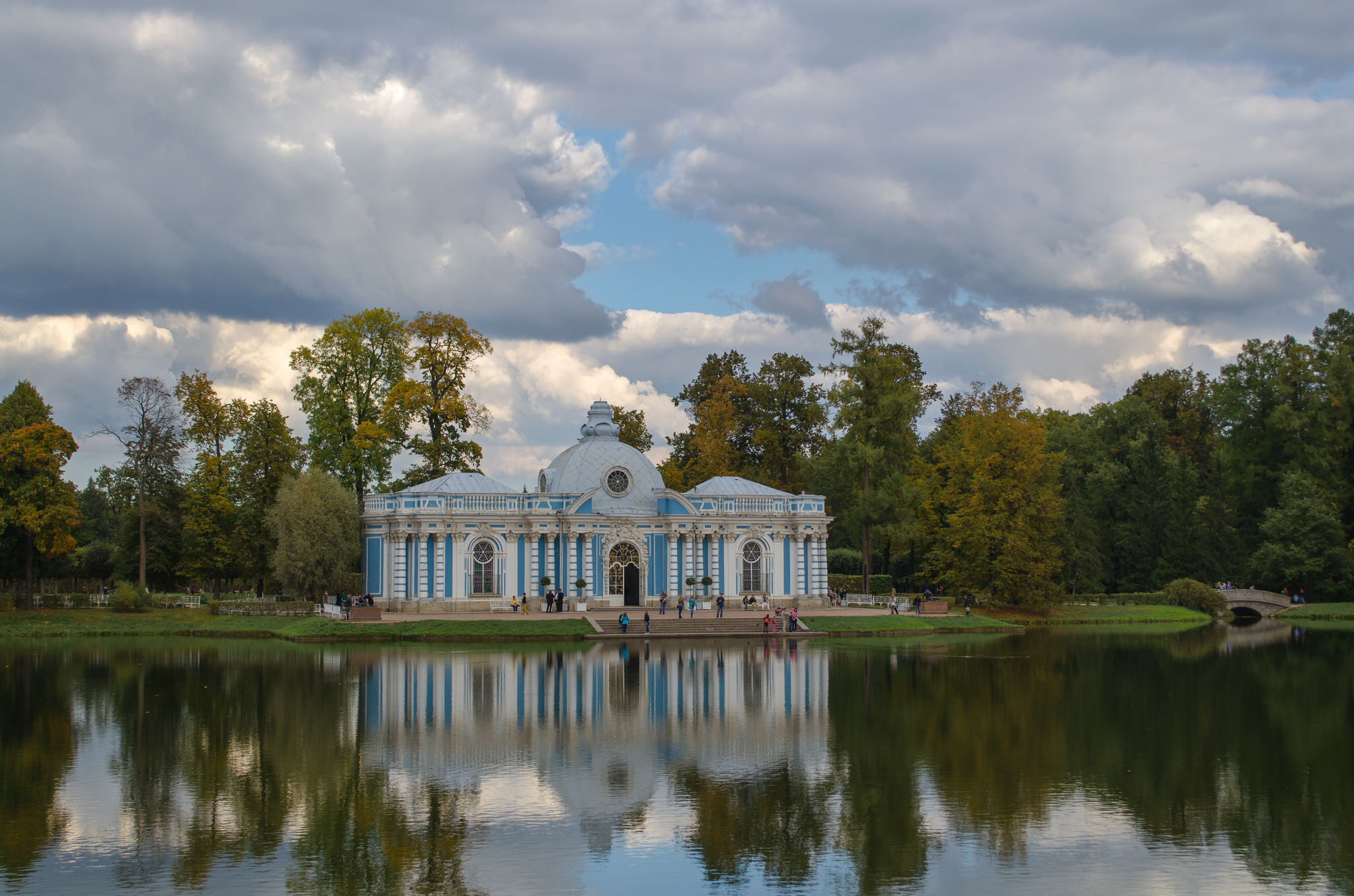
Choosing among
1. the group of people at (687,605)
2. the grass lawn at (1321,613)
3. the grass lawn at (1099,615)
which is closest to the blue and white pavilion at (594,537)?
the group of people at (687,605)

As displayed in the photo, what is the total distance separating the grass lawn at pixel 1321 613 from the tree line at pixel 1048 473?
1.79 meters

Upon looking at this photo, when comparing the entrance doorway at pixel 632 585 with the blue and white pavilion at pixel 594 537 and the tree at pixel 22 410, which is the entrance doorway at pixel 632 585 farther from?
the tree at pixel 22 410

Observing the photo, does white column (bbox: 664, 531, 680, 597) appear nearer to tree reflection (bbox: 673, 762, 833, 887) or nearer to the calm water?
the calm water

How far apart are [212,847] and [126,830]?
145 centimetres

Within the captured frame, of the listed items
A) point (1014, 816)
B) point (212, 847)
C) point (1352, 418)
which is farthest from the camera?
point (1352, 418)

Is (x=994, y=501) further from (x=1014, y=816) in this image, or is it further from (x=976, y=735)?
(x=1014, y=816)

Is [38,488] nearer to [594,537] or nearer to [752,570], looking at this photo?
[594,537]

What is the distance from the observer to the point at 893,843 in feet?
41.7

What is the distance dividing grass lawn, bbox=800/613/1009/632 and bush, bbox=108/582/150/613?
2647 centimetres

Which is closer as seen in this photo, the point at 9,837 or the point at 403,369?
the point at 9,837

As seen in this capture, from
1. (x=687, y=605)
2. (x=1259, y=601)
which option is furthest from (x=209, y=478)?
(x=1259, y=601)

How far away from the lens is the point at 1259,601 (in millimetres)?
55906

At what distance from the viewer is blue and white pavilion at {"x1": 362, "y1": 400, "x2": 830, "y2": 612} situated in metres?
45.1

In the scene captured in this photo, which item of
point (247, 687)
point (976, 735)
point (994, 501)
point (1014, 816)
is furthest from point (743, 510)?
point (1014, 816)
